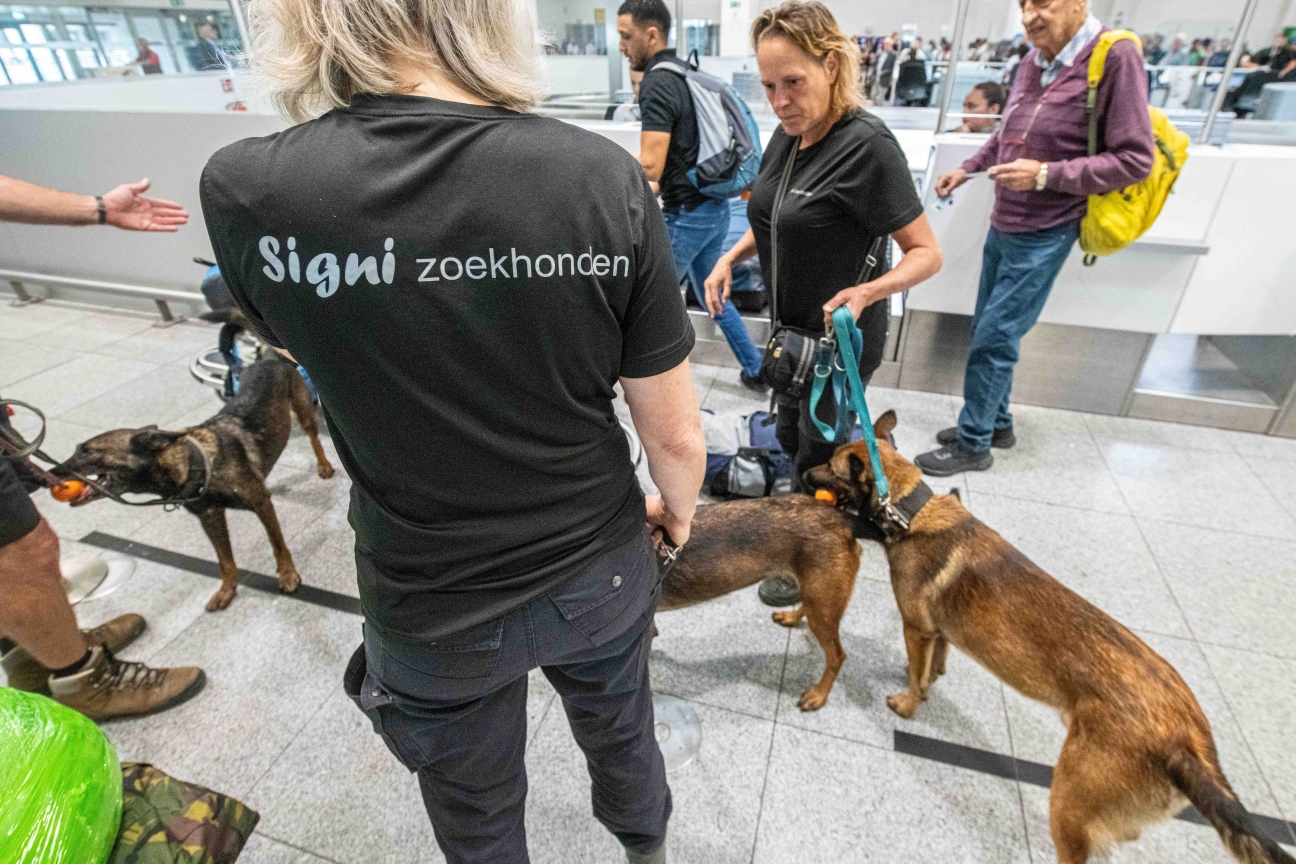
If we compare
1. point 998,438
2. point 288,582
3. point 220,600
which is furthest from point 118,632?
point 998,438

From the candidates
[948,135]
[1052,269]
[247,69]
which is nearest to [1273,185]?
[1052,269]

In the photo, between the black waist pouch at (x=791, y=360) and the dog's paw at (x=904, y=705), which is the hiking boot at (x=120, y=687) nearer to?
the black waist pouch at (x=791, y=360)

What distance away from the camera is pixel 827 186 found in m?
1.60

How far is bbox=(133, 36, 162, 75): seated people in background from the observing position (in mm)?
5172

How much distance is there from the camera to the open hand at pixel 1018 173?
224 cm

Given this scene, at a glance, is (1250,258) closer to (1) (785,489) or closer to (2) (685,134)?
(1) (785,489)

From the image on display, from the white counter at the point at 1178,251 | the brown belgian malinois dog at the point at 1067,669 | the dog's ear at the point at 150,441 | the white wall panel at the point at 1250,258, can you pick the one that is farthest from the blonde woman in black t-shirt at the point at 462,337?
the white wall panel at the point at 1250,258

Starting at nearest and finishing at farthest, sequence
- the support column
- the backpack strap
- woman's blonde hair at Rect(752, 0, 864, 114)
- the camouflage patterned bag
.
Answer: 1. the camouflage patterned bag
2. woman's blonde hair at Rect(752, 0, 864, 114)
3. the backpack strap
4. the support column

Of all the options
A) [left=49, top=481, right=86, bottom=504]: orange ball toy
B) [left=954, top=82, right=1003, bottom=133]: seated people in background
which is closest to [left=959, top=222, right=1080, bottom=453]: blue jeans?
[left=954, top=82, right=1003, bottom=133]: seated people in background

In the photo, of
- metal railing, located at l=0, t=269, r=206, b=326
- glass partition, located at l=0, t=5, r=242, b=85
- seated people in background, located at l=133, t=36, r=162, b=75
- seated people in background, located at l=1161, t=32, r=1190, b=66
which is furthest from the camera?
seated people in background, located at l=1161, t=32, r=1190, b=66

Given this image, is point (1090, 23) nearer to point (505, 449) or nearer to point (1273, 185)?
point (1273, 185)

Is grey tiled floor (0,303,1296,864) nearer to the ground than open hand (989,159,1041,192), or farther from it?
nearer to the ground

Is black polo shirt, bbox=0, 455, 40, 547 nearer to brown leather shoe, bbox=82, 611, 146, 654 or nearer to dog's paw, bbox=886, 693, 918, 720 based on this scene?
brown leather shoe, bbox=82, 611, 146, 654

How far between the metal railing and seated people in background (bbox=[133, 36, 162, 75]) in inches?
73.9
